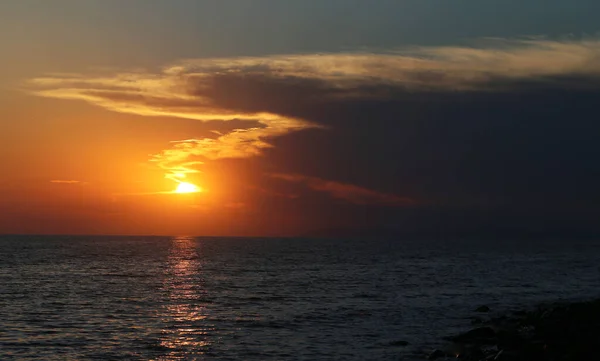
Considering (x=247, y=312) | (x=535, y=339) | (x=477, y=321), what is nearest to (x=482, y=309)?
(x=477, y=321)

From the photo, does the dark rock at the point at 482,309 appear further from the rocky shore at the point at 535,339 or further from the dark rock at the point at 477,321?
the rocky shore at the point at 535,339

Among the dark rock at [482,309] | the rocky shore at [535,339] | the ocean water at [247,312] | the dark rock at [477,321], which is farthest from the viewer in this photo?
the dark rock at [482,309]

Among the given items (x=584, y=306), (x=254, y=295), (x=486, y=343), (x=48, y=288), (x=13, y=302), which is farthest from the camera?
(x=48, y=288)

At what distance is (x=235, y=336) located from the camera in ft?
156

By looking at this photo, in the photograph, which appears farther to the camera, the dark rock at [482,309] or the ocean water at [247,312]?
the dark rock at [482,309]

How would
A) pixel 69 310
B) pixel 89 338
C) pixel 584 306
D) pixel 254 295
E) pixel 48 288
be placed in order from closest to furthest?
pixel 89 338
pixel 584 306
pixel 69 310
pixel 254 295
pixel 48 288

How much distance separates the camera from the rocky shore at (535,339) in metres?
34.6

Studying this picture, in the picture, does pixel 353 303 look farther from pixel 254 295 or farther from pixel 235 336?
pixel 235 336

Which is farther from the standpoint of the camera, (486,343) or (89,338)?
(89,338)

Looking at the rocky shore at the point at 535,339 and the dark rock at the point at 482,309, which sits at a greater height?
the rocky shore at the point at 535,339

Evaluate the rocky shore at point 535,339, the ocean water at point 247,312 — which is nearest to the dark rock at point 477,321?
the rocky shore at point 535,339

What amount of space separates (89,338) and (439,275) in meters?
75.4

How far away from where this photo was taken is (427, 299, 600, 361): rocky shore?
34.6 m

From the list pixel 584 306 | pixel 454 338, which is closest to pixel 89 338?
pixel 454 338
